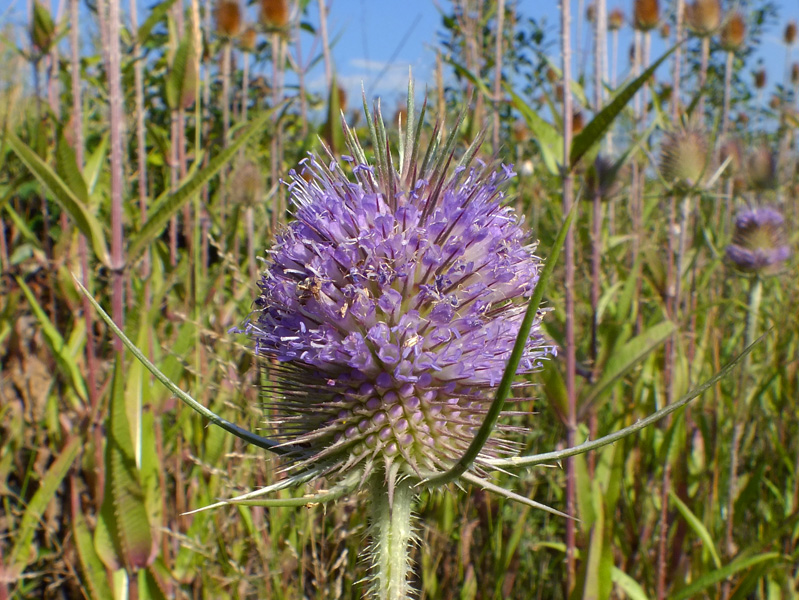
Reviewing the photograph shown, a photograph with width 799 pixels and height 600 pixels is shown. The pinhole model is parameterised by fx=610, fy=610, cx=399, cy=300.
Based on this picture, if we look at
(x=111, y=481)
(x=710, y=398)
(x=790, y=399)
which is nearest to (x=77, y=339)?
(x=111, y=481)

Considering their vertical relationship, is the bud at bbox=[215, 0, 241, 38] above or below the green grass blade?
above

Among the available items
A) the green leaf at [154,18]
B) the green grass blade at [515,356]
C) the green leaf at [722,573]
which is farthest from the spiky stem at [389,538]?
the green leaf at [154,18]

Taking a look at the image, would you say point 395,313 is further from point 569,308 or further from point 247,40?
point 247,40

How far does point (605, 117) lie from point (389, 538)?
1409 mm

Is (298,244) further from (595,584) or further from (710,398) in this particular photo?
(710,398)

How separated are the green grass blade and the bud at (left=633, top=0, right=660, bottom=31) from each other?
4.03 meters

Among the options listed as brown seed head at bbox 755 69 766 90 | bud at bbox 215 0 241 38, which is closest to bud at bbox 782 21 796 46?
brown seed head at bbox 755 69 766 90

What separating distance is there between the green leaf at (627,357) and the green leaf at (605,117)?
68cm

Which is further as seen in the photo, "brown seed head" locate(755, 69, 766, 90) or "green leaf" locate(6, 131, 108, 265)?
"brown seed head" locate(755, 69, 766, 90)

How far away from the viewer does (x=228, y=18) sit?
13.1 feet

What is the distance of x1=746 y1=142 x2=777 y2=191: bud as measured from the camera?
4.25m

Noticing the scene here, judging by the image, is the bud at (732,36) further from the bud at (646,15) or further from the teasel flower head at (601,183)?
the teasel flower head at (601,183)

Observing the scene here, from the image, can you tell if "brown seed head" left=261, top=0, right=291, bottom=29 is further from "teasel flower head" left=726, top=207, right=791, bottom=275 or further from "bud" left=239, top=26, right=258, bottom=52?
"teasel flower head" left=726, top=207, right=791, bottom=275

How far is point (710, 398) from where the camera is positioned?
3.07 meters
